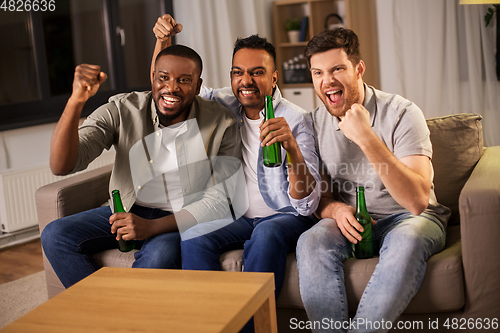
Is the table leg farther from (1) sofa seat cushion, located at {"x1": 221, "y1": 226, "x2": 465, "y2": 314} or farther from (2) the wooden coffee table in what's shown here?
(1) sofa seat cushion, located at {"x1": 221, "y1": 226, "x2": 465, "y2": 314}

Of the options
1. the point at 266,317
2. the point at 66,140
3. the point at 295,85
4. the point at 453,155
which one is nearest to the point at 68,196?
the point at 66,140

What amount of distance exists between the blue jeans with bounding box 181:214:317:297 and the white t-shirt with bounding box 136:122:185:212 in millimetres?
202

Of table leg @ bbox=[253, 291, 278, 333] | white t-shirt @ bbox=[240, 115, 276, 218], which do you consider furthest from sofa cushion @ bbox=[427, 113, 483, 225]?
table leg @ bbox=[253, 291, 278, 333]

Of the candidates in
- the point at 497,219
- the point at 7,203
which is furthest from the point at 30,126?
the point at 497,219

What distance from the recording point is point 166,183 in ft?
6.46

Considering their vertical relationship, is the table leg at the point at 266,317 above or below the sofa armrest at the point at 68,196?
below

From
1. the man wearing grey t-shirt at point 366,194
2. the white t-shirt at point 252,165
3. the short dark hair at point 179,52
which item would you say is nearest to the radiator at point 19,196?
the short dark hair at point 179,52

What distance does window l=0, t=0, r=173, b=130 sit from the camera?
3430mm

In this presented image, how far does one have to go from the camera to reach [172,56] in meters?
1.95

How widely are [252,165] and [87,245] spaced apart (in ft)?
2.21

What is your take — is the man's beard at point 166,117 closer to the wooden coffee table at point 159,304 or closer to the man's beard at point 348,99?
the man's beard at point 348,99

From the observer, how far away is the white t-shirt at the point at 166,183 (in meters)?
1.96

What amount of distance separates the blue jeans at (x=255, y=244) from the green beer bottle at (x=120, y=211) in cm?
24

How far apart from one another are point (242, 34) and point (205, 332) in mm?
3644
